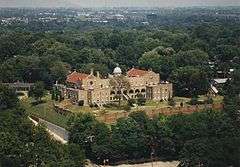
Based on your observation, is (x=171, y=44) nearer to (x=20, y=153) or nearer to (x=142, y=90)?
(x=142, y=90)

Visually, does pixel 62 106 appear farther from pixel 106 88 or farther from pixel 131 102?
pixel 131 102

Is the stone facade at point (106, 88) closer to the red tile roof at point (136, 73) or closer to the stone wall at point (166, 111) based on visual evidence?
the red tile roof at point (136, 73)

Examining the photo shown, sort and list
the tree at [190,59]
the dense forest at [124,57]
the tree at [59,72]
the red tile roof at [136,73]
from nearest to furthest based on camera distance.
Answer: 1. the red tile roof at [136,73]
2. the tree at [59,72]
3. the dense forest at [124,57]
4. the tree at [190,59]

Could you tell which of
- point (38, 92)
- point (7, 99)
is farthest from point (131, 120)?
point (38, 92)

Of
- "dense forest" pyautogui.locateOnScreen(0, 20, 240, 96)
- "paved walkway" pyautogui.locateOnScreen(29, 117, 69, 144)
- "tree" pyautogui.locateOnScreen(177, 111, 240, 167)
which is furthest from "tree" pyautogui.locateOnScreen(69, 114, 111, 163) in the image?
"dense forest" pyautogui.locateOnScreen(0, 20, 240, 96)

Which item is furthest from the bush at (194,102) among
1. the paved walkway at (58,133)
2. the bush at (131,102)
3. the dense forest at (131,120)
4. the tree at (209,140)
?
the paved walkway at (58,133)

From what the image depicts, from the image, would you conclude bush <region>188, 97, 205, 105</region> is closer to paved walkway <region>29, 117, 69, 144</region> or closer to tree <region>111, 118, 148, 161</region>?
paved walkway <region>29, 117, 69, 144</region>

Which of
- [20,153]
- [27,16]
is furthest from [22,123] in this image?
[27,16]
